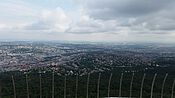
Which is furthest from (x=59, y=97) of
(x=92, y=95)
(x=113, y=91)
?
(x=113, y=91)

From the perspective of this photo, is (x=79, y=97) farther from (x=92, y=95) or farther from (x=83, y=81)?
(x=83, y=81)

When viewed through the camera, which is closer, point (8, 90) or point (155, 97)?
point (8, 90)

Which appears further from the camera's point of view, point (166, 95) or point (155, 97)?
point (155, 97)

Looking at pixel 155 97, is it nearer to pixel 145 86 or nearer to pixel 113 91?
pixel 145 86

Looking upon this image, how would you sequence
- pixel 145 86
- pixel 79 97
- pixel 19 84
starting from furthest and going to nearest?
pixel 145 86 < pixel 19 84 < pixel 79 97

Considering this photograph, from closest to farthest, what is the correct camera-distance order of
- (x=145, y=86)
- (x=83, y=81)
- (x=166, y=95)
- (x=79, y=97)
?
(x=79, y=97) < (x=166, y=95) < (x=83, y=81) < (x=145, y=86)

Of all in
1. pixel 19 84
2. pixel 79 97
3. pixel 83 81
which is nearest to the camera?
pixel 79 97

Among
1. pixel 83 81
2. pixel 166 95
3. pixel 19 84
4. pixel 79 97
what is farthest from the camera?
pixel 19 84

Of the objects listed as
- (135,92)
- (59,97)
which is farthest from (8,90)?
(135,92)

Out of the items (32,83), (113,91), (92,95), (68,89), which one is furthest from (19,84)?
(113,91)
